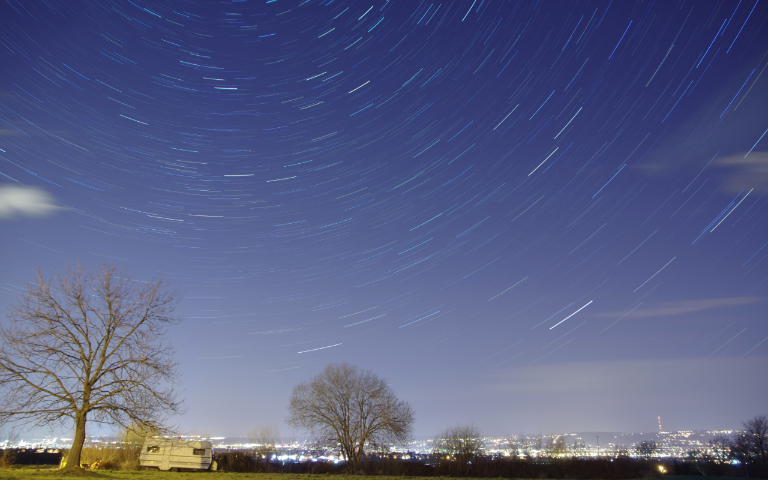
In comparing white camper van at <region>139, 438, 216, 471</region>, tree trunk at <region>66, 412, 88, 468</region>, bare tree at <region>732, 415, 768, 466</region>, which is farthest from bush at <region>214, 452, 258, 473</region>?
bare tree at <region>732, 415, 768, 466</region>

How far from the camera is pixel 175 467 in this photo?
33562 millimetres

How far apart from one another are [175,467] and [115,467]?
380 centimetres

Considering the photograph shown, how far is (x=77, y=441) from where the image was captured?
1836 centimetres

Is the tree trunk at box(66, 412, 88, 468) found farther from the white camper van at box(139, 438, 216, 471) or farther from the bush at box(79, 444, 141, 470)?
the bush at box(79, 444, 141, 470)

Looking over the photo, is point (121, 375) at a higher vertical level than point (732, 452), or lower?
higher

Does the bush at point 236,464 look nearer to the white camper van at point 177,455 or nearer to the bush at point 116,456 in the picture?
the white camper van at point 177,455

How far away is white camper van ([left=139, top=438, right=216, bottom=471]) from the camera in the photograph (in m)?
32.8

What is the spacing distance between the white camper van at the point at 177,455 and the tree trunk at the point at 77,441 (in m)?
14.7

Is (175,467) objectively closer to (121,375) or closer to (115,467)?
(115,467)

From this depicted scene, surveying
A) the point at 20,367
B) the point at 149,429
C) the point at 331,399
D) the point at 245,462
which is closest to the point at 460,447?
the point at 331,399

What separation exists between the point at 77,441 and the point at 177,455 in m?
17.4

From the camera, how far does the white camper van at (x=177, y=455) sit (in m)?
32.8

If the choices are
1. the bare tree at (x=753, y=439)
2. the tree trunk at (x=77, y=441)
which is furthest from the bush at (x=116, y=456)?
the bare tree at (x=753, y=439)

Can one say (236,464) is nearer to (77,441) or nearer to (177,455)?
(177,455)
